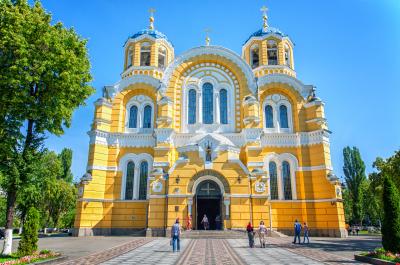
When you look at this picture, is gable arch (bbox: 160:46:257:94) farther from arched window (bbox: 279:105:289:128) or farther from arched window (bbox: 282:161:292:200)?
arched window (bbox: 282:161:292:200)

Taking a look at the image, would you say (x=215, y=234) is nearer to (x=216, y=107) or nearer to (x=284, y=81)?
(x=216, y=107)

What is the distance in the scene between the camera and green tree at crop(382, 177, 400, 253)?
1285 cm

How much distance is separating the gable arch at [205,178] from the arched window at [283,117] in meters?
8.86

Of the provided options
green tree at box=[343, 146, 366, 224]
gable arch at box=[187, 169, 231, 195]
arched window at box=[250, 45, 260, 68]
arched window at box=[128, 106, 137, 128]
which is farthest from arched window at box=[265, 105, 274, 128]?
green tree at box=[343, 146, 366, 224]

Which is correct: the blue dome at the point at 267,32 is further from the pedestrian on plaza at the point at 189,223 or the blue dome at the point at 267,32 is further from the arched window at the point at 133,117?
the pedestrian on plaza at the point at 189,223

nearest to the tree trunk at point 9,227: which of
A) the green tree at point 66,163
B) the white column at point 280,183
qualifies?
→ the white column at point 280,183

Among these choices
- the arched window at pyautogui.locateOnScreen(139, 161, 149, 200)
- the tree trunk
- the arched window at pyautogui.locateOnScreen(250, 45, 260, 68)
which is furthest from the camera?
the arched window at pyautogui.locateOnScreen(250, 45, 260, 68)

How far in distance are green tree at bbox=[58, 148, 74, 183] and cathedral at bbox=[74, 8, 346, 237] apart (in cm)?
2029

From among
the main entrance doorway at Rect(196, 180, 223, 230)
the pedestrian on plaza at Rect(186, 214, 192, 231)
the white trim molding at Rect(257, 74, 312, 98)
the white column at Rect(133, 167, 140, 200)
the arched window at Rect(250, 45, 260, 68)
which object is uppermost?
the arched window at Rect(250, 45, 260, 68)

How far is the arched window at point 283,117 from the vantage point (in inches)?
1176

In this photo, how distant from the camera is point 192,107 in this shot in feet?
98.6

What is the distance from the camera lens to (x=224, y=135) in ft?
92.5

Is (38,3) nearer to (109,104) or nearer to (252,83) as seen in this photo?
(109,104)

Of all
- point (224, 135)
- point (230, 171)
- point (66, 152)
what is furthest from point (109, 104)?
point (66, 152)
